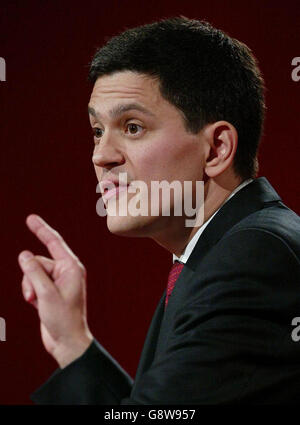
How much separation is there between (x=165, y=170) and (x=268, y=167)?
1137mm

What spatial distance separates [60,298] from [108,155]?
0.39m

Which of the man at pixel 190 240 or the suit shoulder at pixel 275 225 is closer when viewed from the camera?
the man at pixel 190 240

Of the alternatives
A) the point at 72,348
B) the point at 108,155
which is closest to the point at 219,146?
the point at 108,155

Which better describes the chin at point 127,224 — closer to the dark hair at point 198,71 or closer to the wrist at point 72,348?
the dark hair at point 198,71

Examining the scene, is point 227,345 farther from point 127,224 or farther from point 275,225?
point 127,224

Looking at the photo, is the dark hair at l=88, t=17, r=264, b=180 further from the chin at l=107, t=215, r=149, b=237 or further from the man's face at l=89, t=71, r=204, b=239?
the chin at l=107, t=215, r=149, b=237

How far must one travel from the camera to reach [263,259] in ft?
3.73

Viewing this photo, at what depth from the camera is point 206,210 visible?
139cm

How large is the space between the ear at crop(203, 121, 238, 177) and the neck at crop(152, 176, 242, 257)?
3 cm

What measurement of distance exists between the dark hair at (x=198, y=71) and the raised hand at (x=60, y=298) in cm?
47

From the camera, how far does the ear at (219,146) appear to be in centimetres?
138

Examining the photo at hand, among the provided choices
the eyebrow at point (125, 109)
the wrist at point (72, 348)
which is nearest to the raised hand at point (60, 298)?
the wrist at point (72, 348)
